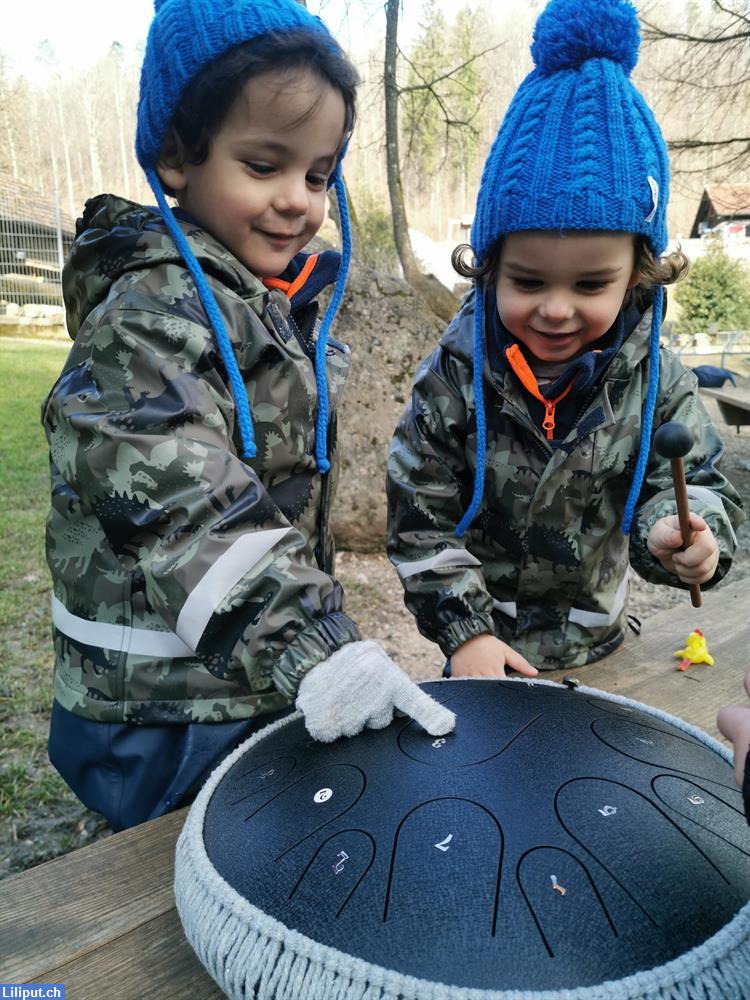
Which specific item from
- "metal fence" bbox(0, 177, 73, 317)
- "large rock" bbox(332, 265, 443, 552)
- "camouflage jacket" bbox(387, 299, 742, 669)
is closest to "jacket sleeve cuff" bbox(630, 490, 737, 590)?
"camouflage jacket" bbox(387, 299, 742, 669)

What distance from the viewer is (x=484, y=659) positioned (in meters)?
1.49

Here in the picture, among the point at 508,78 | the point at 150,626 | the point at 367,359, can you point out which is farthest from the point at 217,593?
the point at 508,78

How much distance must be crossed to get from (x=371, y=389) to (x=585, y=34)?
9.78ft

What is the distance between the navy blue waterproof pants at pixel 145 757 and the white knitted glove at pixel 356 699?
37 centimetres

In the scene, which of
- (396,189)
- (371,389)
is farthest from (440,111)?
(371,389)

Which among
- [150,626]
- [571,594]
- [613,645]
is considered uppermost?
[150,626]

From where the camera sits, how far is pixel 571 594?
69.2 inches

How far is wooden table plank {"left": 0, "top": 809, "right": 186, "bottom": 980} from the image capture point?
0.94m

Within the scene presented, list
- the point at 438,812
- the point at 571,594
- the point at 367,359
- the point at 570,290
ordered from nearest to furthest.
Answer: the point at 438,812, the point at 570,290, the point at 571,594, the point at 367,359

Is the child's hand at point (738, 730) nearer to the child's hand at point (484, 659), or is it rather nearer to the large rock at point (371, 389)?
the child's hand at point (484, 659)

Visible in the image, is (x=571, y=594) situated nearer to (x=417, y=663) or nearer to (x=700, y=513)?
(x=700, y=513)

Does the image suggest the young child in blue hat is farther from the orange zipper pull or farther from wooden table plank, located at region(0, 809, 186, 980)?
the orange zipper pull

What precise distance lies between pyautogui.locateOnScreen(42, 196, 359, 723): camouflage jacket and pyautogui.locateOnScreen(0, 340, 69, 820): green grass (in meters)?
1.31

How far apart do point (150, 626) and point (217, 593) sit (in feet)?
0.93
